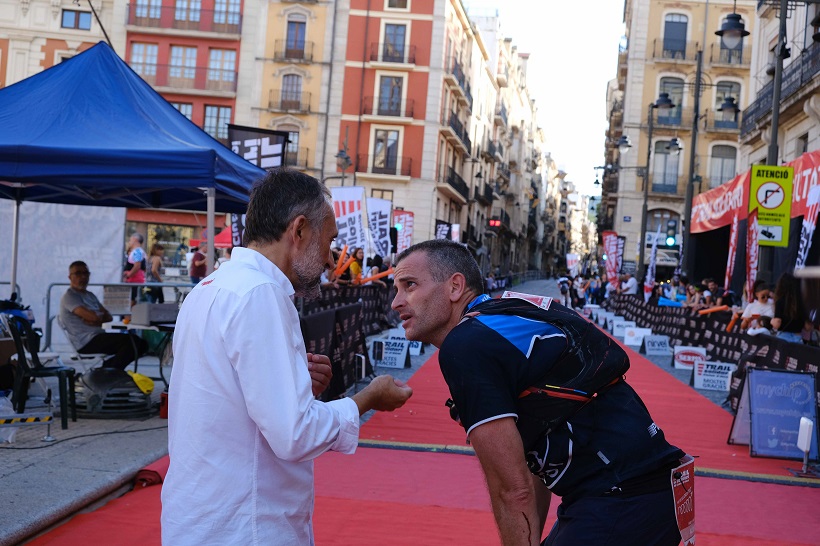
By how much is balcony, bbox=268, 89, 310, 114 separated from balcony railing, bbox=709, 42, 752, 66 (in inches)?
944

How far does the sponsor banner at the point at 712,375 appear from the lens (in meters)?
14.2

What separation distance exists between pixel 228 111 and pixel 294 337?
49.8 m

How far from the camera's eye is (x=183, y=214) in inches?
1914

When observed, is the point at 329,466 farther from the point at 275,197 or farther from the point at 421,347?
the point at 421,347

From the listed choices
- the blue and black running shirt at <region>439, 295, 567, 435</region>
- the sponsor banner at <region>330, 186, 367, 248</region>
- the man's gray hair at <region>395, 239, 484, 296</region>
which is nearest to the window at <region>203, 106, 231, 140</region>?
the sponsor banner at <region>330, 186, 367, 248</region>

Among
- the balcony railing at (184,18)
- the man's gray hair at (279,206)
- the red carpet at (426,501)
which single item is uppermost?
the balcony railing at (184,18)

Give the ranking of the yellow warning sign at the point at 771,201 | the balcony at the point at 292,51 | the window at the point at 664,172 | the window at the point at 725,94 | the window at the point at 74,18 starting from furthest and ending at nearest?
the window at the point at 725,94, the window at the point at 664,172, the balcony at the point at 292,51, the window at the point at 74,18, the yellow warning sign at the point at 771,201

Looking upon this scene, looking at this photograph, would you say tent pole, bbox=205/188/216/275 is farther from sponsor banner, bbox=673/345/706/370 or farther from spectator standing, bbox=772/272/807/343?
sponsor banner, bbox=673/345/706/370

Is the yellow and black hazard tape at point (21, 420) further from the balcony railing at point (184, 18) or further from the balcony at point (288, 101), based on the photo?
the balcony railing at point (184, 18)

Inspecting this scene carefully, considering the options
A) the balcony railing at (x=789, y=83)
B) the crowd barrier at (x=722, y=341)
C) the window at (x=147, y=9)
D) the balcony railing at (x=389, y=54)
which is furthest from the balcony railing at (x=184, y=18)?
the balcony railing at (x=789, y=83)

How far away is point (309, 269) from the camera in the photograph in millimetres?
2719

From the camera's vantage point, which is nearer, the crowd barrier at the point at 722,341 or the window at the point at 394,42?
the crowd barrier at the point at 722,341

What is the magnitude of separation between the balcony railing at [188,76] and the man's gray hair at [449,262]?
4916 cm

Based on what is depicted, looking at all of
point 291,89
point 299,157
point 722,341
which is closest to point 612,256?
point 299,157
